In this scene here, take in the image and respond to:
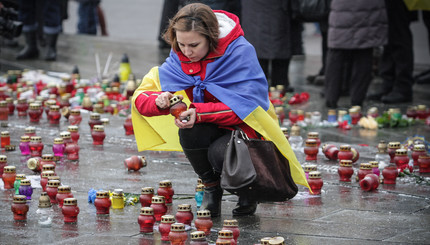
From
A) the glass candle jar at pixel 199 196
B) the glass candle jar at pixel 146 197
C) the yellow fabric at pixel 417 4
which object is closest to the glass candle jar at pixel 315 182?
the glass candle jar at pixel 199 196

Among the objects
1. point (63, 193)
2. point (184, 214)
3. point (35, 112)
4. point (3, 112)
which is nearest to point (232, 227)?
point (184, 214)

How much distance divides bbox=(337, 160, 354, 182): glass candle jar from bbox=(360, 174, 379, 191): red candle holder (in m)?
0.28

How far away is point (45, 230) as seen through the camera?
4633mm

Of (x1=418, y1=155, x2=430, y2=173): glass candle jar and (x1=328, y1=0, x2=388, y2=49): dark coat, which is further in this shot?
(x1=328, y1=0, x2=388, y2=49): dark coat

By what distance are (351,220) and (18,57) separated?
32.6ft

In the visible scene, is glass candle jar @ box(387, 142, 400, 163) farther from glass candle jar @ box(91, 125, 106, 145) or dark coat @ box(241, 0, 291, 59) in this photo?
dark coat @ box(241, 0, 291, 59)

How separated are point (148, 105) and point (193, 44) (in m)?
0.45

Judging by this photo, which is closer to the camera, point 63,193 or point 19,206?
point 19,206

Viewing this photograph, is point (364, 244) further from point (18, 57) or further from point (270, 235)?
point (18, 57)

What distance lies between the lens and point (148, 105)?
15.9ft

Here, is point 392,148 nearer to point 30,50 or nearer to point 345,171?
point 345,171

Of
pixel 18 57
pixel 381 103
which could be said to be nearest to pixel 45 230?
pixel 381 103

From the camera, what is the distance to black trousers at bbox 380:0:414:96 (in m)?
10.2

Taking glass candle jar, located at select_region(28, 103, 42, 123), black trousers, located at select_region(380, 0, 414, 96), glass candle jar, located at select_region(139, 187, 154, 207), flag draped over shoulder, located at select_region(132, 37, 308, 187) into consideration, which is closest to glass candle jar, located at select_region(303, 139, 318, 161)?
flag draped over shoulder, located at select_region(132, 37, 308, 187)
